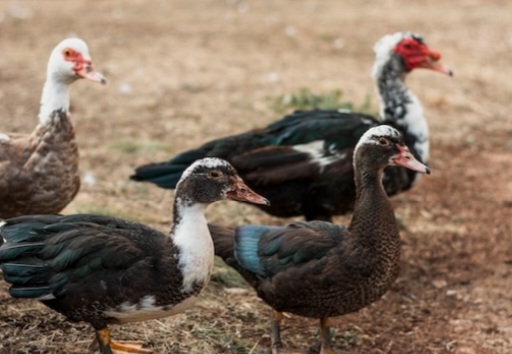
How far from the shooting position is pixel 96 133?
8922 mm

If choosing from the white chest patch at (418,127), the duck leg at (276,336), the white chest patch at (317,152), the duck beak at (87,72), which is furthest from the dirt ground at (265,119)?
the duck beak at (87,72)

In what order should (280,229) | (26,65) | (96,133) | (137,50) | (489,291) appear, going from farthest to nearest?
(137,50) < (26,65) < (96,133) < (489,291) < (280,229)

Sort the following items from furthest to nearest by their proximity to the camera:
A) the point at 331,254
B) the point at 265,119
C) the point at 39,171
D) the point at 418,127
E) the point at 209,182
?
the point at 265,119
the point at 418,127
the point at 39,171
the point at 331,254
the point at 209,182

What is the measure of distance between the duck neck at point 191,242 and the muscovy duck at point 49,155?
1.27 meters

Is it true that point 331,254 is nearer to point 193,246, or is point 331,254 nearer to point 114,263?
point 193,246

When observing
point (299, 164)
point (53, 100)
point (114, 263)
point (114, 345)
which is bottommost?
point (114, 345)

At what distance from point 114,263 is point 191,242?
389 mm

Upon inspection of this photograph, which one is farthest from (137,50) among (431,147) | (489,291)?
(489,291)

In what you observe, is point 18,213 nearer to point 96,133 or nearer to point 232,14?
point 96,133

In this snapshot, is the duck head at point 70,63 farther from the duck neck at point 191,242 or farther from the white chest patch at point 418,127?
the white chest patch at point 418,127

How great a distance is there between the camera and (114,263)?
4.35 meters

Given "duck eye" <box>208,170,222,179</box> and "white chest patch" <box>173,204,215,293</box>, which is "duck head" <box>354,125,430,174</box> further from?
"white chest patch" <box>173,204,215,293</box>

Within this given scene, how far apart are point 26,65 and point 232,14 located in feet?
13.0

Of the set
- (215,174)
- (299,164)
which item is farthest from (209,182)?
(299,164)
